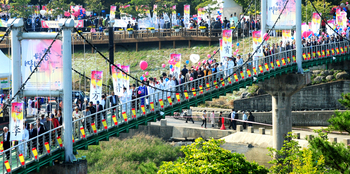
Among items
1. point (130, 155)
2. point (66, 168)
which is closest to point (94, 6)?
point (130, 155)

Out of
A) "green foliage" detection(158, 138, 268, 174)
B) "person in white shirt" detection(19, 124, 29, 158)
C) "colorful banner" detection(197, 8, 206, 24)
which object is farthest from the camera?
"colorful banner" detection(197, 8, 206, 24)

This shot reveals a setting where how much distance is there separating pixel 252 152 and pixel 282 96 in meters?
4.31

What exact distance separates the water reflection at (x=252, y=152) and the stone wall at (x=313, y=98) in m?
7.18

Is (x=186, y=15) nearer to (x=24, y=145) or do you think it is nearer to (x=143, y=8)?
(x=143, y=8)

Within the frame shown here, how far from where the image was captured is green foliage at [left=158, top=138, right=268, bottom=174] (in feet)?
58.2

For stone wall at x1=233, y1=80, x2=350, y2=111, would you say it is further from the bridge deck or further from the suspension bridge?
the bridge deck

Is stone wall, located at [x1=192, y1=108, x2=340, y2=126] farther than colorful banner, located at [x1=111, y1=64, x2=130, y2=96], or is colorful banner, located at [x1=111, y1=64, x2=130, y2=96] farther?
stone wall, located at [x1=192, y1=108, x2=340, y2=126]

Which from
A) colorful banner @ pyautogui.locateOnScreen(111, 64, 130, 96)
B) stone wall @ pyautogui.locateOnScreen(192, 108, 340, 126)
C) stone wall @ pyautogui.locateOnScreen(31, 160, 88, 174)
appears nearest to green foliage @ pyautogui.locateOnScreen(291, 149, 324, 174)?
stone wall @ pyautogui.locateOnScreen(31, 160, 88, 174)

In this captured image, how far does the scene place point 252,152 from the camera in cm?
3922

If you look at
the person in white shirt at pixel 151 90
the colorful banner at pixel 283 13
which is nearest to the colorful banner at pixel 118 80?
the person in white shirt at pixel 151 90

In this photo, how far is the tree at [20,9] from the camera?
63.2 meters

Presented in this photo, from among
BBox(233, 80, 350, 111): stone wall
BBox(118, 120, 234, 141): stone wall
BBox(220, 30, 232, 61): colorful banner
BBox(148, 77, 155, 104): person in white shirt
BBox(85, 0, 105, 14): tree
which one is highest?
BBox(85, 0, 105, 14): tree

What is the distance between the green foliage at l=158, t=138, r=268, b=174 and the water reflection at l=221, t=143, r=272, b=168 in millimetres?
18883

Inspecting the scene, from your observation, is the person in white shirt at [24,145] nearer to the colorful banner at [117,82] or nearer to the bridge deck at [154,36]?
the colorful banner at [117,82]
